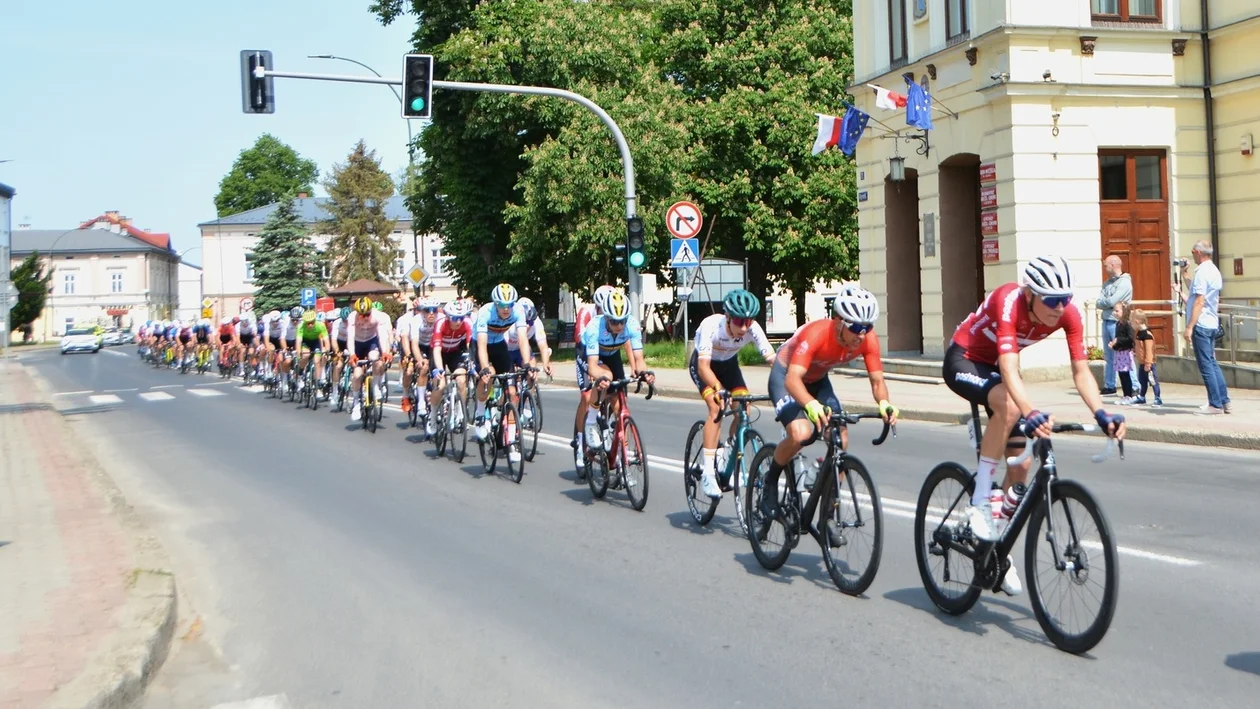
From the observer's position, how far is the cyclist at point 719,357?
8.70 metres

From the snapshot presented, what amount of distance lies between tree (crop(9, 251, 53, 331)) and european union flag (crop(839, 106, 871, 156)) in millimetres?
84383

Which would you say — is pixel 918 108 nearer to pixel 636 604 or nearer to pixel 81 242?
pixel 636 604

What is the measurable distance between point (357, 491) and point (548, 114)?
2608cm

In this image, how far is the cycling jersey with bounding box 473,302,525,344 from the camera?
42.9 feet

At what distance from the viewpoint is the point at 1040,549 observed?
5.87 meters

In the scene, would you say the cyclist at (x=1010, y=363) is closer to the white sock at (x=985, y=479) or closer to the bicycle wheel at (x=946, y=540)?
the white sock at (x=985, y=479)

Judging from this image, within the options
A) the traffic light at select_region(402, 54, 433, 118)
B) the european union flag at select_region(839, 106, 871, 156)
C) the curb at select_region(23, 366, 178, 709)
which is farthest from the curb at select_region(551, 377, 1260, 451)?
the traffic light at select_region(402, 54, 433, 118)

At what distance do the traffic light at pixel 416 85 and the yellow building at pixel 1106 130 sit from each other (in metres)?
8.51

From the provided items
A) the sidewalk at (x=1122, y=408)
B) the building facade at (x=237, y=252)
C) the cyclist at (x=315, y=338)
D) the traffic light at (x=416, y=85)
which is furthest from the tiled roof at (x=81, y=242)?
the sidewalk at (x=1122, y=408)

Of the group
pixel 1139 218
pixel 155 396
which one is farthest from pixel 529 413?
pixel 155 396

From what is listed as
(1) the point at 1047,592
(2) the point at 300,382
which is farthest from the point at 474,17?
(1) the point at 1047,592

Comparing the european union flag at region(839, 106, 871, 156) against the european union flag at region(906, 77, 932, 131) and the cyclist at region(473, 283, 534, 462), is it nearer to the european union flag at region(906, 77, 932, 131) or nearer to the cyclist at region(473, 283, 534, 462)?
the european union flag at region(906, 77, 932, 131)

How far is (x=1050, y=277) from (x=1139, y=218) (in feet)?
54.4

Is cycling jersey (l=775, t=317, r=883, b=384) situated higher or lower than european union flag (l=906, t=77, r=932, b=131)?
lower
